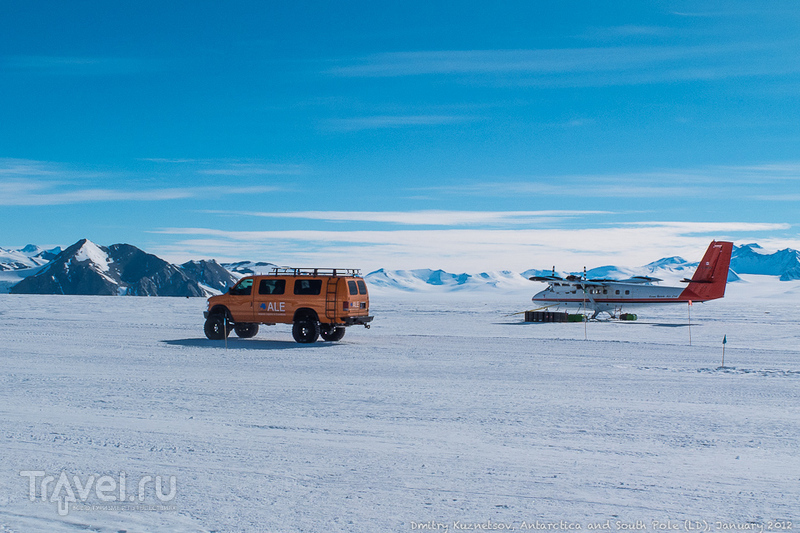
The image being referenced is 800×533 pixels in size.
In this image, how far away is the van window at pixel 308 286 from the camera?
20.6m

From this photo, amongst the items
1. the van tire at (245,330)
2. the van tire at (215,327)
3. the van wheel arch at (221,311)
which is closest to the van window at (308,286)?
the van wheel arch at (221,311)

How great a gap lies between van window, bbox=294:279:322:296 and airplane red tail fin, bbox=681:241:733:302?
26.9 meters

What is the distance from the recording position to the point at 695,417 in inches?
372

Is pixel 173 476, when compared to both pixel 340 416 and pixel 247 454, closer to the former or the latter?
pixel 247 454

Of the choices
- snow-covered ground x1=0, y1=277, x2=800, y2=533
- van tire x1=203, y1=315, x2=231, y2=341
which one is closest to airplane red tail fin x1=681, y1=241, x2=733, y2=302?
snow-covered ground x1=0, y1=277, x2=800, y2=533

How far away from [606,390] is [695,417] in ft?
8.17

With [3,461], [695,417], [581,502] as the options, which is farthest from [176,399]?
[695,417]

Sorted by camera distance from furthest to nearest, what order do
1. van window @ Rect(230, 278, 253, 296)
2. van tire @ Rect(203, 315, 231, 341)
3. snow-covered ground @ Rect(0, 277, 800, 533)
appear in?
1. van tire @ Rect(203, 315, 231, 341)
2. van window @ Rect(230, 278, 253, 296)
3. snow-covered ground @ Rect(0, 277, 800, 533)

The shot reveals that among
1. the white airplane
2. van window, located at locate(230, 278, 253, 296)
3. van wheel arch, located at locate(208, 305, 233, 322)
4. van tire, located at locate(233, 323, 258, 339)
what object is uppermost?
the white airplane

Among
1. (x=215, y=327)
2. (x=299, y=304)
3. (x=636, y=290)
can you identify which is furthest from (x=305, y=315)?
(x=636, y=290)

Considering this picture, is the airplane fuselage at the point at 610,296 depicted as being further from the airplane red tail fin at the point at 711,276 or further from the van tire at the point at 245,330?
the van tire at the point at 245,330

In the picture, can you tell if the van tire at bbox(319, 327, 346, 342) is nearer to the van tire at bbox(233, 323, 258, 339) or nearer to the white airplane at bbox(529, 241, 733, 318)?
the van tire at bbox(233, 323, 258, 339)

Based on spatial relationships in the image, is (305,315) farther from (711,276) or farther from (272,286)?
(711,276)

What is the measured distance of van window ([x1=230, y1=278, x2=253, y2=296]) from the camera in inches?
856
